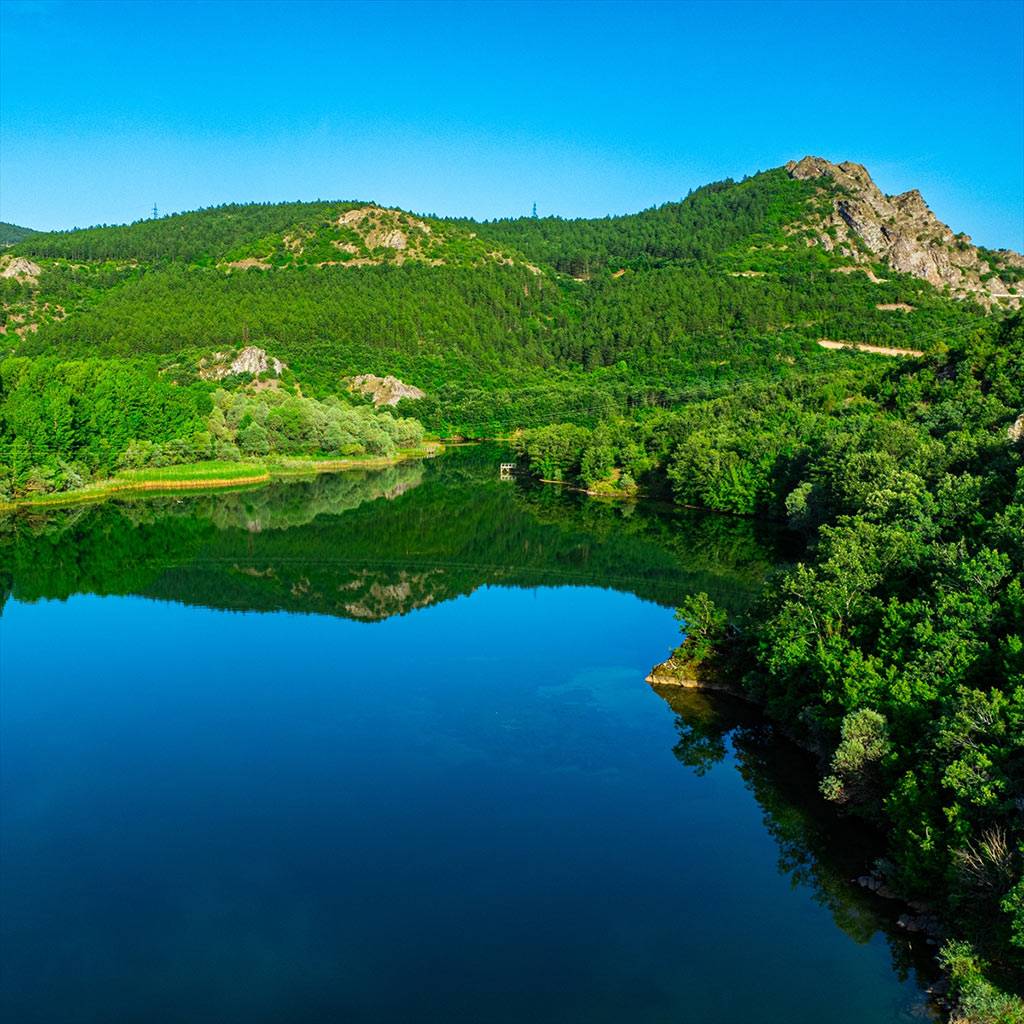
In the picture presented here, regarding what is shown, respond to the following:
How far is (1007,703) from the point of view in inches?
868

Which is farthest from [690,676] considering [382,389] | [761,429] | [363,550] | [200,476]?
[382,389]

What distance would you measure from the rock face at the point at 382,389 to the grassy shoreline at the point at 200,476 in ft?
91.2

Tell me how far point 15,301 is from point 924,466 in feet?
569

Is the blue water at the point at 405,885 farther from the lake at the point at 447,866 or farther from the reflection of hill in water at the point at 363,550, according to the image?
the reflection of hill in water at the point at 363,550

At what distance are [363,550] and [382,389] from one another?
82.8 meters

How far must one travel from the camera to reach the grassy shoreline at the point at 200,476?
79.1 metres

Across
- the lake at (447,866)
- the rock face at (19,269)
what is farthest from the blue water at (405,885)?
the rock face at (19,269)

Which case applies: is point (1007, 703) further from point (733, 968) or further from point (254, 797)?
point (254, 797)

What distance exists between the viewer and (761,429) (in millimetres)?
86438

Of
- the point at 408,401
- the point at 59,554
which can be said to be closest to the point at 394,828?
the point at 59,554

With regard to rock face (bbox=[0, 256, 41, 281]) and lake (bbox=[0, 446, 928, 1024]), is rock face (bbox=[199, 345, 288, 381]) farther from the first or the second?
lake (bbox=[0, 446, 928, 1024])

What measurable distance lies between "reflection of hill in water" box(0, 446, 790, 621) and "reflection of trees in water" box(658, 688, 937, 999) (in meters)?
16.5

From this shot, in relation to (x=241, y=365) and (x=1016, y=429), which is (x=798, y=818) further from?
(x=241, y=365)

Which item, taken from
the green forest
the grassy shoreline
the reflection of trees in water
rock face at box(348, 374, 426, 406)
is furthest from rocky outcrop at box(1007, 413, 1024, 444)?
rock face at box(348, 374, 426, 406)
